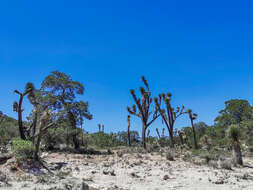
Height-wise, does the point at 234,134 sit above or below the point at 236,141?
above

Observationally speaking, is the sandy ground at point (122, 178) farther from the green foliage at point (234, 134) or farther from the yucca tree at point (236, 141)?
the green foliage at point (234, 134)

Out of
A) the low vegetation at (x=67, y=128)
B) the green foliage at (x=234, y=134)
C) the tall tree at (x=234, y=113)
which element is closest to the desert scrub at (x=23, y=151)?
the low vegetation at (x=67, y=128)

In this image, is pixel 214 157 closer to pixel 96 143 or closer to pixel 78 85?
pixel 78 85

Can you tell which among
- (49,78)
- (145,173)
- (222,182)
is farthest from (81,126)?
(222,182)

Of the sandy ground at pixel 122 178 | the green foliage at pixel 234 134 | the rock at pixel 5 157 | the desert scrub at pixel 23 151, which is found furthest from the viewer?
the green foliage at pixel 234 134

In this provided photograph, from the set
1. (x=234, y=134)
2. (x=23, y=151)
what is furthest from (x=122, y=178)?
(x=234, y=134)

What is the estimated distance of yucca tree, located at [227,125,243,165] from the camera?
17422mm

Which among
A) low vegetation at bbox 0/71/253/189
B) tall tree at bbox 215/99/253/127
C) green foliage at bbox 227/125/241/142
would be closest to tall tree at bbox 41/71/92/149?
low vegetation at bbox 0/71/253/189

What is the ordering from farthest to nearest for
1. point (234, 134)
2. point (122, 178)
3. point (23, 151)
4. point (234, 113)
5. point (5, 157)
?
point (234, 113)
point (234, 134)
point (5, 157)
point (23, 151)
point (122, 178)

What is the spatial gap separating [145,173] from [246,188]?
5242 mm

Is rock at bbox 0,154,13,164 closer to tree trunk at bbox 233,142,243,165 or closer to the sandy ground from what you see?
the sandy ground

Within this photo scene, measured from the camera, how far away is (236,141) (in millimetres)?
17641

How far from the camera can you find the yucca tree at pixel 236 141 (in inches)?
686

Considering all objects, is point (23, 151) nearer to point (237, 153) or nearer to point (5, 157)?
point (5, 157)
